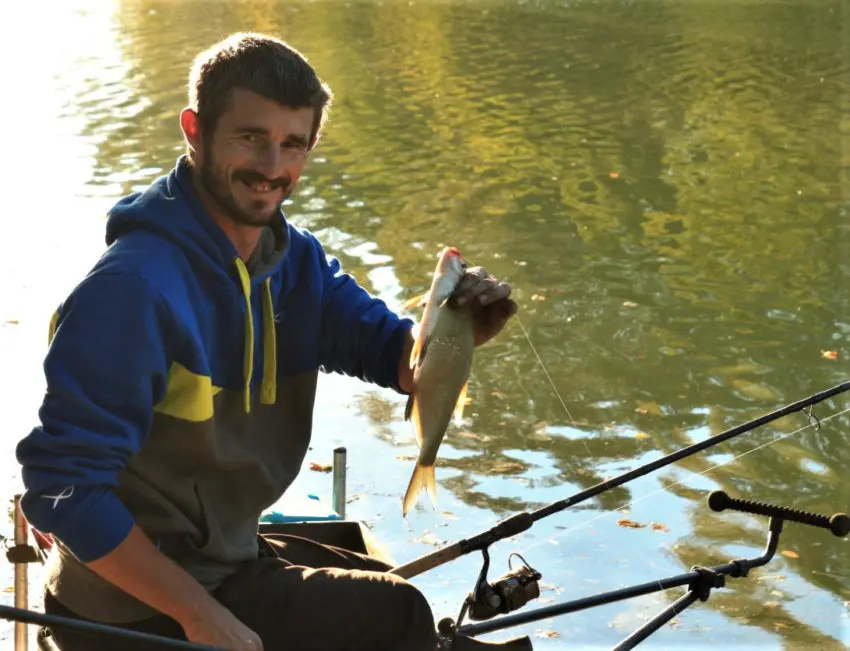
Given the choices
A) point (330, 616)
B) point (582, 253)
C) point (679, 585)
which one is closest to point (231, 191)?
point (330, 616)

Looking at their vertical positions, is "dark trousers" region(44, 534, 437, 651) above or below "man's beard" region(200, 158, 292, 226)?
below

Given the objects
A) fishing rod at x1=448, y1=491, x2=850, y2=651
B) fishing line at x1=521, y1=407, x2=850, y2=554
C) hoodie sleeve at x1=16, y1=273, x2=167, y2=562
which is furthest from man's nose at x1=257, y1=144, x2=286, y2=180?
fishing line at x1=521, y1=407, x2=850, y2=554

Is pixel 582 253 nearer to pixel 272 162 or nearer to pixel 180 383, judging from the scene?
pixel 272 162

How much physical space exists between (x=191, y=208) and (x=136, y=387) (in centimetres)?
45

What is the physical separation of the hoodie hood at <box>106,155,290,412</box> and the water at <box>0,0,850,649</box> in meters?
1.81

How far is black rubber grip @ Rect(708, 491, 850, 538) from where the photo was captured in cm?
281

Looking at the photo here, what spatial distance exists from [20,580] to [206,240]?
1.12 metres

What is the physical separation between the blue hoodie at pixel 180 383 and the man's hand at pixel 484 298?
36 centimetres

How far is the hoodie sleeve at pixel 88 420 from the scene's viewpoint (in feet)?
7.23

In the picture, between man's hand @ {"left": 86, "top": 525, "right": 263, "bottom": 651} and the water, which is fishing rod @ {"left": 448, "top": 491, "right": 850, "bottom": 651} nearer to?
man's hand @ {"left": 86, "top": 525, "right": 263, "bottom": 651}

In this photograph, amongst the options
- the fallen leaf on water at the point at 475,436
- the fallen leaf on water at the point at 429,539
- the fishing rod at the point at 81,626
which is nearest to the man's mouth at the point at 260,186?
the fishing rod at the point at 81,626

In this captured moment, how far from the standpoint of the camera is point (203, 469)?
2.52 metres

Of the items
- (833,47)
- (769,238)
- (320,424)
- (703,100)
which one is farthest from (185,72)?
(320,424)

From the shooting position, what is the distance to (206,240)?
2521 mm
